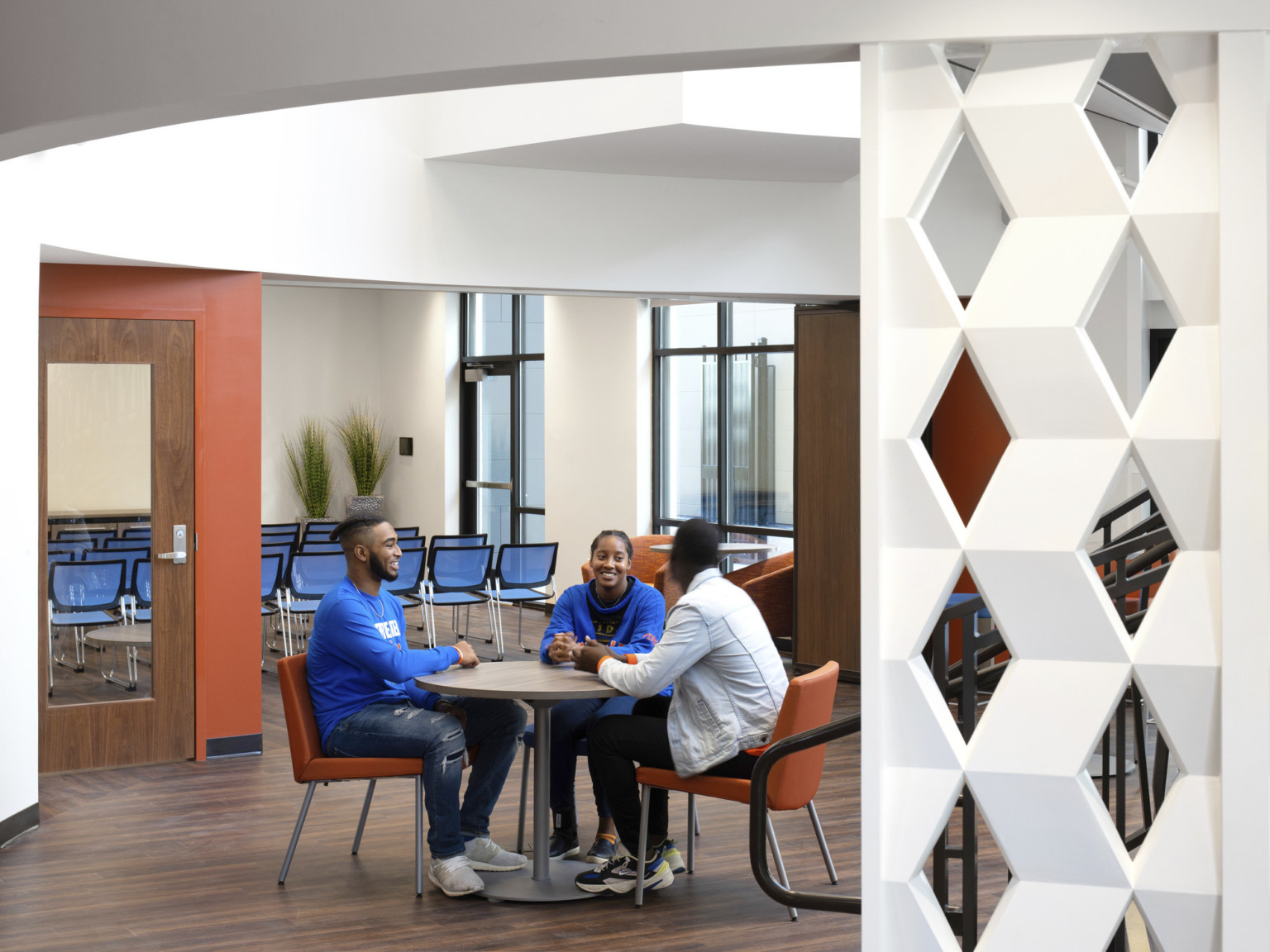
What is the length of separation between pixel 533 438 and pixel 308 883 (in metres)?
8.63

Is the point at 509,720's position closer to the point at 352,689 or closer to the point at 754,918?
the point at 352,689

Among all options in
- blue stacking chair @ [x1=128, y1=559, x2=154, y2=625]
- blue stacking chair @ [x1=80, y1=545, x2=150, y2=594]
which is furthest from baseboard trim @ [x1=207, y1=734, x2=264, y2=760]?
blue stacking chair @ [x1=80, y1=545, x2=150, y2=594]

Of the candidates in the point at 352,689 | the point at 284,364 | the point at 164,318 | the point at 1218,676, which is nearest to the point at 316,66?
the point at 1218,676

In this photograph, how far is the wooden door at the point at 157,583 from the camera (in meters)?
6.36

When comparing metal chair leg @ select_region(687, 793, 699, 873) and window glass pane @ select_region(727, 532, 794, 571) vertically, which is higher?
window glass pane @ select_region(727, 532, 794, 571)

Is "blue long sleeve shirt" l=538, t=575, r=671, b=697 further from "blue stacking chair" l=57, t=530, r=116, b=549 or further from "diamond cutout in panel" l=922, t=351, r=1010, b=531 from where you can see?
"diamond cutout in panel" l=922, t=351, r=1010, b=531

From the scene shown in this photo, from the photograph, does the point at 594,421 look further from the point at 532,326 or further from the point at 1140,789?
the point at 1140,789

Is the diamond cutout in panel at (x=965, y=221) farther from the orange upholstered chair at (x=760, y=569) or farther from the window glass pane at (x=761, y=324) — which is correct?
the orange upholstered chair at (x=760, y=569)

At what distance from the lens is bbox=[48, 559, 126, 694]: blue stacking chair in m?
6.32

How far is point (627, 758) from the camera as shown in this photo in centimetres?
448


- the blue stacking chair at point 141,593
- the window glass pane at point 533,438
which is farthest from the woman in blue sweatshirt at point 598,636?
the window glass pane at point 533,438

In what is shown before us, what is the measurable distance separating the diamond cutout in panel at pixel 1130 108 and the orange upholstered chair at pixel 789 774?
1749 millimetres

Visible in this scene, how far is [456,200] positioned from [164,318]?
180cm

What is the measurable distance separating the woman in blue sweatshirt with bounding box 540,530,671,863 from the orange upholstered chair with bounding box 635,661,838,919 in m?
0.48
